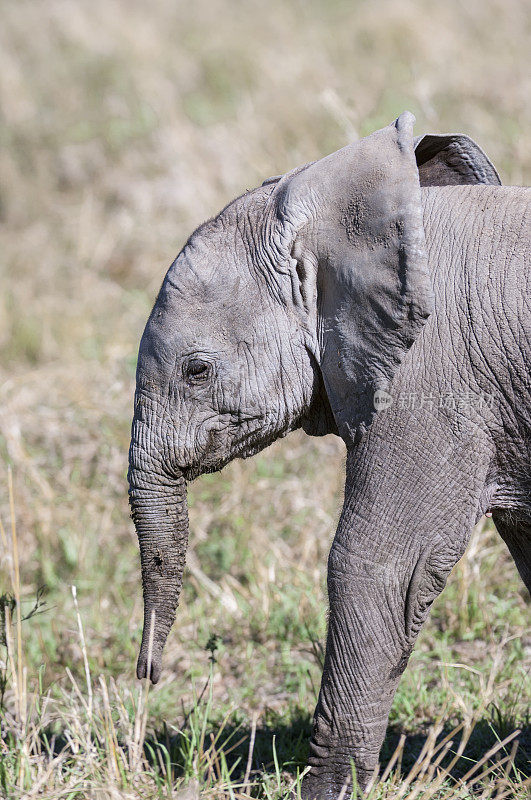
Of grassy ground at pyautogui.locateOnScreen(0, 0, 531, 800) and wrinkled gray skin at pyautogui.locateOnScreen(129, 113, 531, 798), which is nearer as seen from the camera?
wrinkled gray skin at pyautogui.locateOnScreen(129, 113, 531, 798)

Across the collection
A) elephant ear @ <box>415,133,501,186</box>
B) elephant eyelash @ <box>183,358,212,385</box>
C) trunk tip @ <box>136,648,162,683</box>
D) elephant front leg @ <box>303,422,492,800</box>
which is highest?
elephant ear @ <box>415,133,501,186</box>

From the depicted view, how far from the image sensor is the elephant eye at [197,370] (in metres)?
3.37

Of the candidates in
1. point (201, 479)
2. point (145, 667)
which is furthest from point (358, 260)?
point (201, 479)

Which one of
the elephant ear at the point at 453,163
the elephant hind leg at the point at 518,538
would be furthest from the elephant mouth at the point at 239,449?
the elephant ear at the point at 453,163

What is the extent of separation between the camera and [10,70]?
1443cm

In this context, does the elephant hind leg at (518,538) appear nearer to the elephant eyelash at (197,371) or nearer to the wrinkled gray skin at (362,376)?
the wrinkled gray skin at (362,376)

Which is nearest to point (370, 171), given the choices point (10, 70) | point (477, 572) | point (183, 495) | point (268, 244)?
point (268, 244)

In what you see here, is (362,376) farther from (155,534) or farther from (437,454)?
(155,534)

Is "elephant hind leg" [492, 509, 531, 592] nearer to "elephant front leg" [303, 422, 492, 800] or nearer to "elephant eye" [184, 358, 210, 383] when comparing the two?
"elephant front leg" [303, 422, 492, 800]

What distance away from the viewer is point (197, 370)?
338cm

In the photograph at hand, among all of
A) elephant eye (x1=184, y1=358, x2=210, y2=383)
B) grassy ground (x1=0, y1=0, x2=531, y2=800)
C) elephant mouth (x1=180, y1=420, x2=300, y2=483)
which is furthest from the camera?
grassy ground (x1=0, y1=0, x2=531, y2=800)

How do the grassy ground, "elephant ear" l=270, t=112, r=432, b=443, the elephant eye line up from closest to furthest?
"elephant ear" l=270, t=112, r=432, b=443
the elephant eye
the grassy ground

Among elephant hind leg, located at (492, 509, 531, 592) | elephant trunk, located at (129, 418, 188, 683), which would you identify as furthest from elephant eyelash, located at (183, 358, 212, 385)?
elephant hind leg, located at (492, 509, 531, 592)

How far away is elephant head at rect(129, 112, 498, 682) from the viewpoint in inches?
120
